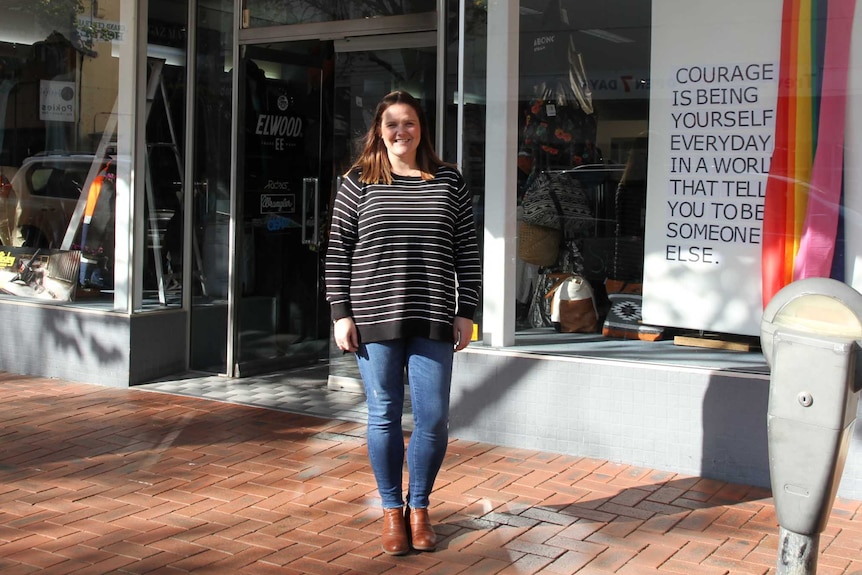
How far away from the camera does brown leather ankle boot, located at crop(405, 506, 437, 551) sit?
4488 millimetres

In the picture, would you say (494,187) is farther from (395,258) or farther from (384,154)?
(395,258)

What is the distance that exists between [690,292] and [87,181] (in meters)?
4.81

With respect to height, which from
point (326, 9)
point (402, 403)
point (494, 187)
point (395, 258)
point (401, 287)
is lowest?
point (402, 403)

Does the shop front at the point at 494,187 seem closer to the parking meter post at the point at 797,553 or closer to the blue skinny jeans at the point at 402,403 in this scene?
the blue skinny jeans at the point at 402,403

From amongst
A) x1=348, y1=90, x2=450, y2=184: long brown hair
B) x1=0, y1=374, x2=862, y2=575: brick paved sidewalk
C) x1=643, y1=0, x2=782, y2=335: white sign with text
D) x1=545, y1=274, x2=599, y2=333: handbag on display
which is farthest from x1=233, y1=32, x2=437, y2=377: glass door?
x1=348, y1=90, x2=450, y2=184: long brown hair

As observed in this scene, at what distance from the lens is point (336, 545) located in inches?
180

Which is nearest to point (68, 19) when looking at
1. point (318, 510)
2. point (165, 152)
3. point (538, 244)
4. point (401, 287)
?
point (165, 152)

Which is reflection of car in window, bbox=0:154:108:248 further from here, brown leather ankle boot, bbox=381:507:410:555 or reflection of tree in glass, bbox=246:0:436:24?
brown leather ankle boot, bbox=381:507:410:555

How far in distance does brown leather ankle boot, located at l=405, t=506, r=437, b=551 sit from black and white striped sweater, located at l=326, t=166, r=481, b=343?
78 centimetres

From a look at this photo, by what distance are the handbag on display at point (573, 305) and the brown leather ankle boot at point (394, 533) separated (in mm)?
2240

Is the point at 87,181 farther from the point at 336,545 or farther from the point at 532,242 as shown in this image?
the point at 336,545

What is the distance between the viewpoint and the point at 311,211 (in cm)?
832

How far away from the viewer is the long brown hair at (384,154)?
445cm

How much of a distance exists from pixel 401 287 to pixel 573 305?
2.31m
